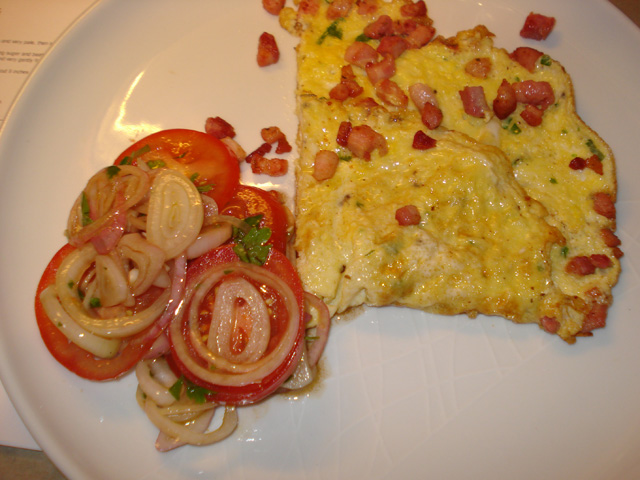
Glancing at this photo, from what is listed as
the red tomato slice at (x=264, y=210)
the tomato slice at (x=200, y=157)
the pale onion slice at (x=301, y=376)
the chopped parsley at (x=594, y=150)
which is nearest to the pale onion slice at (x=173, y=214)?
the tomato slice at (x=200, y=157)

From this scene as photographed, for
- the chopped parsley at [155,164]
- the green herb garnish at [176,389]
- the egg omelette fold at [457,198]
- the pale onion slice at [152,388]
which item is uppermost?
the egg omelette fold at [457,198]

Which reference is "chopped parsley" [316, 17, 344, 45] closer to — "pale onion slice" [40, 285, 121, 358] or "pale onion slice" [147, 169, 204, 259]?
"pale onion slice" [147, 169, 204, 259]

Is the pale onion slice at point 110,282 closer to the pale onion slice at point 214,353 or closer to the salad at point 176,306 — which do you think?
the salad at point 176,306

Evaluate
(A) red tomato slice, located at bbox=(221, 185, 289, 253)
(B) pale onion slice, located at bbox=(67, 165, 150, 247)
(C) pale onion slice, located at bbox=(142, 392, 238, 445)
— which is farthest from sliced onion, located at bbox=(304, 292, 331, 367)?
(B) pale onion slice, located at bbox=(67, 165, 150, 247)

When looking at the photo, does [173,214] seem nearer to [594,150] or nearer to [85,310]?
[85,310]

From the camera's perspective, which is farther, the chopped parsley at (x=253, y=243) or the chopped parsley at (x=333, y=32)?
the chopped parsley at (x=333, y=32)

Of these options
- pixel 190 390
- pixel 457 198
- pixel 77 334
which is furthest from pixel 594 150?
pixel 77 334
